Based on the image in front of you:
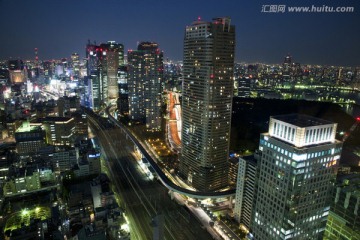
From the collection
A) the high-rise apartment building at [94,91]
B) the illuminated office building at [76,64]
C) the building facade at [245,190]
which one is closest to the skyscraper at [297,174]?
the building facade at [245,190]

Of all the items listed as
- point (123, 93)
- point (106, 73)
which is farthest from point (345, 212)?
point (106, 73)

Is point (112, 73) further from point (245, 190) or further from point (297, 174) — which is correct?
point (297, 174)

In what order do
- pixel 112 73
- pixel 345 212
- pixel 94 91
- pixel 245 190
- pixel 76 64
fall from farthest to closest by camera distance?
1. pixel 76 64
2. pixel 112 73
3. pixel 94 91
4. pixel 245 190
5. pixel 345 212

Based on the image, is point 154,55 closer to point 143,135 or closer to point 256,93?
point 143,135

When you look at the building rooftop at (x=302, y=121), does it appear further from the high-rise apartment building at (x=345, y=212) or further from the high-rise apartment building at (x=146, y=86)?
the high-rise apartment building at (x=146, y=86)

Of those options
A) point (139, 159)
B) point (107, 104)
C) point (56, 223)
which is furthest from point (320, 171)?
point (107, 104)

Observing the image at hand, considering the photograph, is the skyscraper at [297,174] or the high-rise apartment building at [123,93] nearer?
the skyscraper at [297,174]
